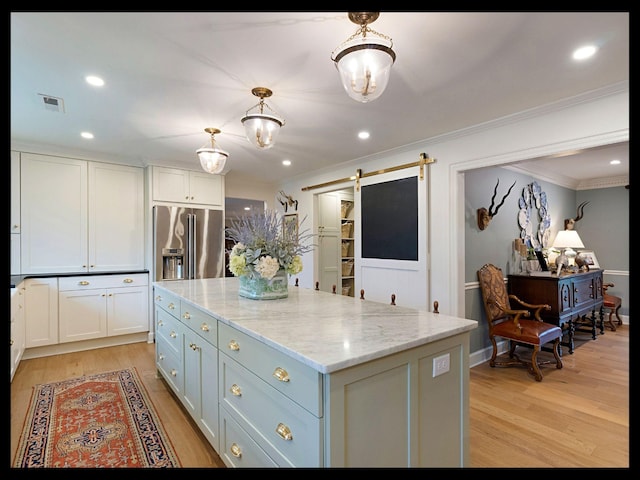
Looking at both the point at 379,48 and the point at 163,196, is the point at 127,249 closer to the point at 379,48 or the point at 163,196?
the point at 163,196

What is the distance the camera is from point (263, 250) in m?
2.24

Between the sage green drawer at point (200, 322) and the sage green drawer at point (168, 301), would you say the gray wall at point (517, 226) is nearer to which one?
the sage green drawer at point (200, 322)

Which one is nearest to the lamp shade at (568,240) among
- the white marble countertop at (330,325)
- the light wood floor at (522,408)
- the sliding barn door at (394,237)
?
the light wood floor at (522,408)

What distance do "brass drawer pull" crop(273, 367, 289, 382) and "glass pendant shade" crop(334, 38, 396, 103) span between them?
1370 mm

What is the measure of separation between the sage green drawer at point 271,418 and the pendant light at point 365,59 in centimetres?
149

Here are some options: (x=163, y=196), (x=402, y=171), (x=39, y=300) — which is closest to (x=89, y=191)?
(x=163, y=196)

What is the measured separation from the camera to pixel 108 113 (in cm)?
275

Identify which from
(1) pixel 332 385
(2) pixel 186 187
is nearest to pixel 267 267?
(1) pixel 332 385

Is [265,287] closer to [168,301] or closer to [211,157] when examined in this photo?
[168,301]

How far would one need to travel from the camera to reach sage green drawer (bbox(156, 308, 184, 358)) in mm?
2572

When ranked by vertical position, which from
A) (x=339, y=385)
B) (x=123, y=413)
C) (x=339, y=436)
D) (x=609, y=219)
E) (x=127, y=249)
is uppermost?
(x=609, y=219)

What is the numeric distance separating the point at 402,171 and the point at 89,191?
12.8 feet

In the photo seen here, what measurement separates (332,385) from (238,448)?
2.92ft

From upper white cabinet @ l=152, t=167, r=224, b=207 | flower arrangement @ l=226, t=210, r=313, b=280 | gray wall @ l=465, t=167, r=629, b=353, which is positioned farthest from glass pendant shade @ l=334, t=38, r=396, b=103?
upper white cabinet @ l=152, t=167, r=224, b=207
